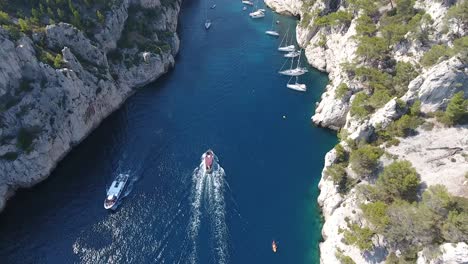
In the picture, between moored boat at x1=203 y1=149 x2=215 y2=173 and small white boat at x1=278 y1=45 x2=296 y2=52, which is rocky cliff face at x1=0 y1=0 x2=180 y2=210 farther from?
small white boat at x1=278 y1=45 x2=296 y2=52

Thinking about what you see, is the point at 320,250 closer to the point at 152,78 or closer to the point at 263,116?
the point at 263,116

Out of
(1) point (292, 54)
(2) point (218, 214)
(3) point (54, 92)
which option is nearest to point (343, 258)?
(2) point (218, 214)

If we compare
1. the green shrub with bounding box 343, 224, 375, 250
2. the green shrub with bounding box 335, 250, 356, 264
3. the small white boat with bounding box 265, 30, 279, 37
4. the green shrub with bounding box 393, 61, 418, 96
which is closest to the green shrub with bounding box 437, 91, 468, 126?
the green shrub with bounding box 393, 61, 418, 96

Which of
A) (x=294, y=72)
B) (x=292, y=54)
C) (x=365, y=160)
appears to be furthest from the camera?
(x=292, y=54)

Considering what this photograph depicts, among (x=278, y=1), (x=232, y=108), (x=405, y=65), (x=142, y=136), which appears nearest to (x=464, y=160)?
(x=405, y=65)

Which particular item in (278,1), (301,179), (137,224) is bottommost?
(137,224)

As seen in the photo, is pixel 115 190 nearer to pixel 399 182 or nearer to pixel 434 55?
pixel 399 182

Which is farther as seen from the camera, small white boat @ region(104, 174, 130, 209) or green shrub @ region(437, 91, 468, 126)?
small white boat @ region(104, 174, 130, 209)
